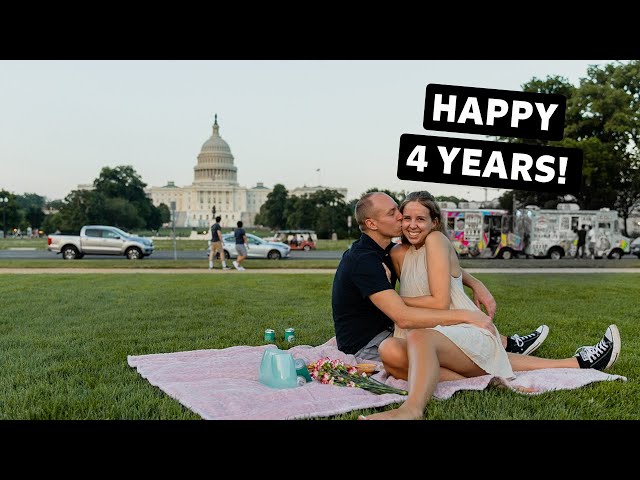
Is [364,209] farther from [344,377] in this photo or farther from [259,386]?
[259,386]

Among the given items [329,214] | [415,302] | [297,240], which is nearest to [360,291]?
[415,302]

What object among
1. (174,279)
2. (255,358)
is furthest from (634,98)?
(255,358)

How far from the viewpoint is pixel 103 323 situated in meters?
6.77

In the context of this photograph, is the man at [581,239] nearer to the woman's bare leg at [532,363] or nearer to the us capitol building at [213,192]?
the woman's bare leg at [532,363]

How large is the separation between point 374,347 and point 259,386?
873 mm

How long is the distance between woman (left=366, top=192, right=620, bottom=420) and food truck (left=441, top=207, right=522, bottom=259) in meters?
17.7

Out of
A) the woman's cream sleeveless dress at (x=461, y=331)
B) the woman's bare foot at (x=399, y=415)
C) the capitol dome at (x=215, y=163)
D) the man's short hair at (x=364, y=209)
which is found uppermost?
the capitol dome at (x=215, y=163)

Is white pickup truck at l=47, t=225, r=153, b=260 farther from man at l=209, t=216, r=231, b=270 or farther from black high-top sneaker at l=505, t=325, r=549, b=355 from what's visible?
black high-top sneaker at l=505, t=325, r=549, b=355

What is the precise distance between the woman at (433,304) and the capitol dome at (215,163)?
113m

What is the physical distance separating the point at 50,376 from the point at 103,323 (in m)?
2.47

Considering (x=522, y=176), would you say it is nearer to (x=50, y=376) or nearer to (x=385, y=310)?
(x=385, y=310)

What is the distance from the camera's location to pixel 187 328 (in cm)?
648

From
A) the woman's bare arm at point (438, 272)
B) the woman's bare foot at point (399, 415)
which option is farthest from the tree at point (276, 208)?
the woman's bare foot at point (399, 415)

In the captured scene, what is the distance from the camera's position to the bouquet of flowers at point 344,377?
3.76 m
